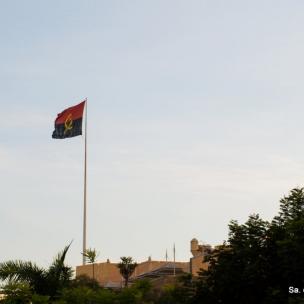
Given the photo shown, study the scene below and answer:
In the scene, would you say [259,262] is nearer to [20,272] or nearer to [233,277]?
[233,277]

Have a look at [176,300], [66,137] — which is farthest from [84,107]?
[176,300]

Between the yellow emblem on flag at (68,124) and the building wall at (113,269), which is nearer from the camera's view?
the yellow emblem on flag at (68,124)

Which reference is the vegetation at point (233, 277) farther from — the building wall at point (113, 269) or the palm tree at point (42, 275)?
the building wall at point (113, 269)

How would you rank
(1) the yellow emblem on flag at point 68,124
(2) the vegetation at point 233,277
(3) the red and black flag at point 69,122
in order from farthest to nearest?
(1) the yellow emblem on flag at point 68,124, (3) the red and black flag at point 69,122, (2) the vegetation at point 233,277

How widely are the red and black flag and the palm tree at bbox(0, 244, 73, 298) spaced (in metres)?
30.1

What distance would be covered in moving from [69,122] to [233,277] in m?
32.9

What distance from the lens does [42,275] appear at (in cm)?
2138

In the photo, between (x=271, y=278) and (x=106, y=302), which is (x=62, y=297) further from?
(x=271, y=278)

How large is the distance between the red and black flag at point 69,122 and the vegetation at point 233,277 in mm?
28480

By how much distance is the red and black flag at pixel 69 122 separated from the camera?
51.6 metres

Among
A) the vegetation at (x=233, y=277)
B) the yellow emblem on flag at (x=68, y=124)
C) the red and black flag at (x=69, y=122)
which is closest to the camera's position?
the vegetation at (x=233, y=277)

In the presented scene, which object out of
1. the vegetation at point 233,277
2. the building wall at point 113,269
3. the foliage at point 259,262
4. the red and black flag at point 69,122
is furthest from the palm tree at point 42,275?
the building wall at point 113,269

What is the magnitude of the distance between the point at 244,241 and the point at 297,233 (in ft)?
9.00

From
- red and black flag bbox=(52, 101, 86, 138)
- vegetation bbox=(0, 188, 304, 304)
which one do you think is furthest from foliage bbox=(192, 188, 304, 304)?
red and black flag bbox=(52, 101, 86, 138)
